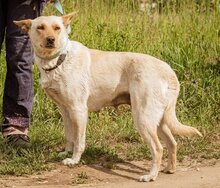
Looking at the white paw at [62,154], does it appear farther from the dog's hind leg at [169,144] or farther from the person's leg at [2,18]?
the person's leg at [2,18]

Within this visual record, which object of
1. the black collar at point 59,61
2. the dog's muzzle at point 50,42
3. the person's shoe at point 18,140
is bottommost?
the person's shoe at point 18,140

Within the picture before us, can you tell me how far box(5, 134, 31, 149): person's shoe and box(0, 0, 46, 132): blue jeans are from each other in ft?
0.36

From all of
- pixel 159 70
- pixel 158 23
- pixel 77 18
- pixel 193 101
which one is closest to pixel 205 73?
pixel 193 101

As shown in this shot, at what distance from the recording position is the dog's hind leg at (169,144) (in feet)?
17.1

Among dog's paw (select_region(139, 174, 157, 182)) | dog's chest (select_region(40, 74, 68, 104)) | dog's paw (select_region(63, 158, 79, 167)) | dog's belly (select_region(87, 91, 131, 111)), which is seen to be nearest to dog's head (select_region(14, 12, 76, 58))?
dog's chest (select_region(40, 74, 68, 104))

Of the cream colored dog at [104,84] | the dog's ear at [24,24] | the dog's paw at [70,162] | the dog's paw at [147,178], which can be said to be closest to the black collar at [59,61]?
the cream colored dog at [104,84]

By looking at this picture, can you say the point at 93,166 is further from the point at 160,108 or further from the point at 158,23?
the point at 158,23

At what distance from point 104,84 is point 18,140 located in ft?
3.38

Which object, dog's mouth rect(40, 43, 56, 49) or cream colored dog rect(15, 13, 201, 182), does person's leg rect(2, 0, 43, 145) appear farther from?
dog's mouth rect(40, 43, 56, 49)

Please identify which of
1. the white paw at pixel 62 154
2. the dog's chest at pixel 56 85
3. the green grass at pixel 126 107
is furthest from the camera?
the green grass at pixel 126 107

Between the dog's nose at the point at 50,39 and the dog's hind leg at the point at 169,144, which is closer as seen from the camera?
the dog's nose at the point at 50,39

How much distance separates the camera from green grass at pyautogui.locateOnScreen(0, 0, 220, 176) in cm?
564

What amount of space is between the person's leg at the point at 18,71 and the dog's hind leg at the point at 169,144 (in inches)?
50.7

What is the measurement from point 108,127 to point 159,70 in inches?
56.8
